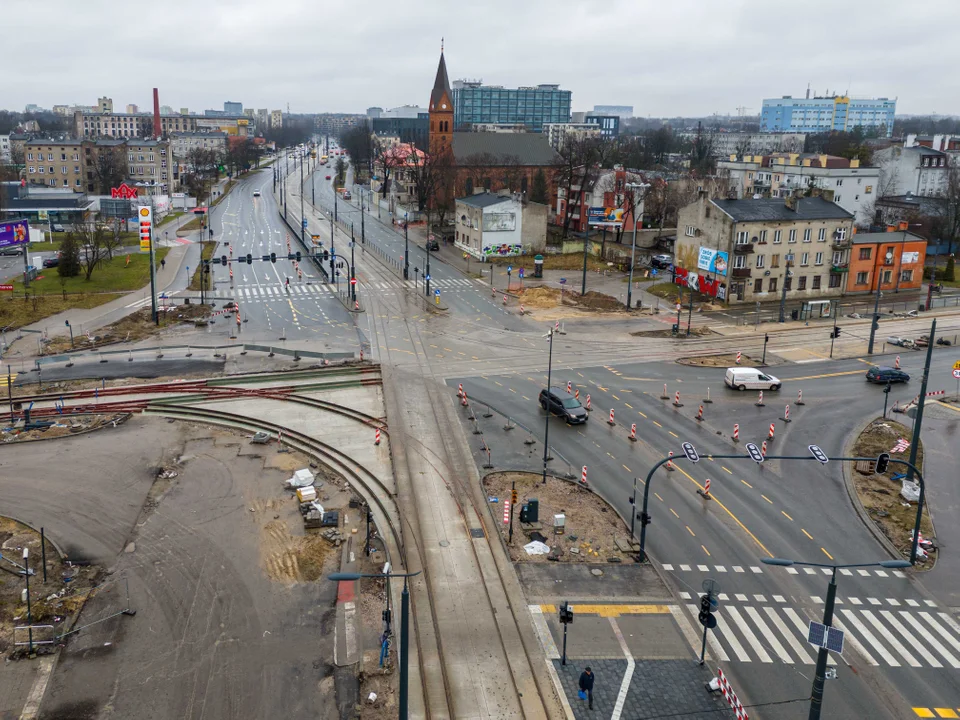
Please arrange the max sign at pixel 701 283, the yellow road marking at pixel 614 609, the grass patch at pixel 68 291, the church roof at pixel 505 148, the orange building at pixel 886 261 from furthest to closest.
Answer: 1. the church roof at pixel 505 148
2. the orange building at pixel 886 261
3. the max sign at pixel 701 283
4. the grass patch at pixel 68 291
5. the yellow road marking at pixel 614 609

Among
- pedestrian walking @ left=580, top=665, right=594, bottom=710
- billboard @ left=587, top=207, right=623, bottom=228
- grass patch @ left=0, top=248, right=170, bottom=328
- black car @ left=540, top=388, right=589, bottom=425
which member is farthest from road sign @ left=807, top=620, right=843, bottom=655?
billboard @ left=587, top=207, right=623, bottom=228

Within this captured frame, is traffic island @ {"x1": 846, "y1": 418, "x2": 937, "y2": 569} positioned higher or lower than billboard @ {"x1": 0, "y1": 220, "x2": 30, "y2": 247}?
lower

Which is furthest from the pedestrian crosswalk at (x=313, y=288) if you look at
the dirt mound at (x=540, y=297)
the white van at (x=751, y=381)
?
the white van at (x=751, y=381)

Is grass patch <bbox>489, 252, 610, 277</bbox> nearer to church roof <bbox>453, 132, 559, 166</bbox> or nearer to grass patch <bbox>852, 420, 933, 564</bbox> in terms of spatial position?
church roof <bbox>453, 132, 559, 166</bbox>

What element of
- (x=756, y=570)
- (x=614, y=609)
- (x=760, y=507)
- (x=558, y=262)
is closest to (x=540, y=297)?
(x=558, y=262)

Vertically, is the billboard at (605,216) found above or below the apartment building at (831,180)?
below

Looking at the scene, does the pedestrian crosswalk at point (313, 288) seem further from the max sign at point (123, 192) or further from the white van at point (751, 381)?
the max sign at point (123, 192)

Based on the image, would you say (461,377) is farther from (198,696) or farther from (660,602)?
(198,696)
